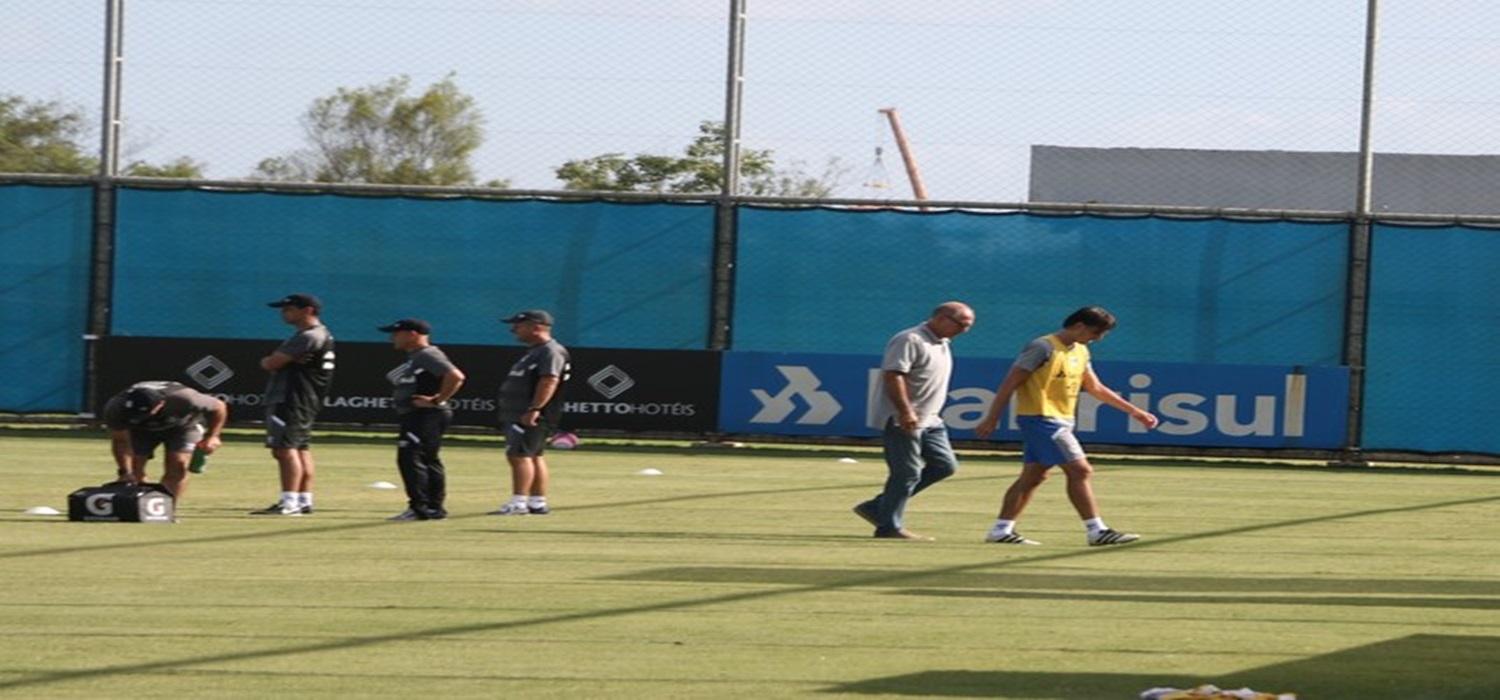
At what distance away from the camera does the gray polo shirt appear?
16062mm

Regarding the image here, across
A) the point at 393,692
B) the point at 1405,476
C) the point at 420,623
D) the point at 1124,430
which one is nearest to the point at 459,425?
the point at 1124,430

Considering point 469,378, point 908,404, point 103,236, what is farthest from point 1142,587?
point 103,236

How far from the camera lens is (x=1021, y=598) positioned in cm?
1199

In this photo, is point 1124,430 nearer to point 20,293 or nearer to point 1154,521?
point 1154,521

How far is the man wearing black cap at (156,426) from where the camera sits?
54.4ft

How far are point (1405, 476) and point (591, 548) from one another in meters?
12.8

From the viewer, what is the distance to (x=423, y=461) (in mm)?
16844

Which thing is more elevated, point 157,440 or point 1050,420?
point 1050,420

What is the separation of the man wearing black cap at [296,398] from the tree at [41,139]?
11.8 meters

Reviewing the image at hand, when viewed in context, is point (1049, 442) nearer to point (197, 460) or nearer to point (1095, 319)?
point (1095, 319)

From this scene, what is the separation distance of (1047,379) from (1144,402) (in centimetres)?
1091

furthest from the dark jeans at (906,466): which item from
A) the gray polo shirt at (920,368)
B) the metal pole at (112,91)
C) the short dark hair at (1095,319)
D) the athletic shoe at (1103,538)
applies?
the metal pole at (112,91)

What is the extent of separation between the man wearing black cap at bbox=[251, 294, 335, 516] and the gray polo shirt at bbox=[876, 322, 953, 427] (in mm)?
4035

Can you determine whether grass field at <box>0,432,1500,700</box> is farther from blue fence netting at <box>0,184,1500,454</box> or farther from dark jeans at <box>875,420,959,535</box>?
Answer: blue fence netting at <box>0,184,1500,454</box>
